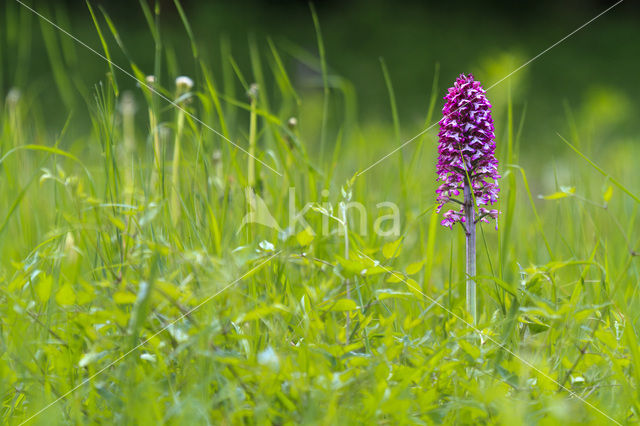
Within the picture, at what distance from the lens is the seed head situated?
40.8 inches

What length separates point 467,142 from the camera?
3.46 feet

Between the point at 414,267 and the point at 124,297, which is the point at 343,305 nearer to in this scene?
the point at 414,267

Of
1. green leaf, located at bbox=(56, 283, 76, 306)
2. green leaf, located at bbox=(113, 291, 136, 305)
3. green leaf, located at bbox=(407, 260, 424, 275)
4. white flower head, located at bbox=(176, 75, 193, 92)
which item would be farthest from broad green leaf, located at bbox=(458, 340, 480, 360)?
white flower head, located at bbox=(176, 75, 193, 92)

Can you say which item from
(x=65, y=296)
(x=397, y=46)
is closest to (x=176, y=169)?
(x=65, y=296)

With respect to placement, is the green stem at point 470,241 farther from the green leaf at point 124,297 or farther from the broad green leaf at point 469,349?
the green leaf at point 124,297

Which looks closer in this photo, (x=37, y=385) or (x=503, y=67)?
(x=37, y=385)

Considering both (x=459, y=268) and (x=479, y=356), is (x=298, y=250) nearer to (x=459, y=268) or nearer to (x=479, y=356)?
(x=479, y=356)

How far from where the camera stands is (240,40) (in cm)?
879

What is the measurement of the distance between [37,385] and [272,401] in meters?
0.37

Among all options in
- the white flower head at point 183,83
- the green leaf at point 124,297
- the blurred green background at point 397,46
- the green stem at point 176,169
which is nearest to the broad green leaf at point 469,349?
the green leaf at point 124,297

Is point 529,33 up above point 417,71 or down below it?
above

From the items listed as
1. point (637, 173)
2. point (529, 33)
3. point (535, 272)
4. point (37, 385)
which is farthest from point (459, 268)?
point (529, 33)

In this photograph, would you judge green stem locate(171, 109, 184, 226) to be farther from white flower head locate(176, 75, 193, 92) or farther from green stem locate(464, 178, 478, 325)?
green stem locate(464, 178, 478, 325)

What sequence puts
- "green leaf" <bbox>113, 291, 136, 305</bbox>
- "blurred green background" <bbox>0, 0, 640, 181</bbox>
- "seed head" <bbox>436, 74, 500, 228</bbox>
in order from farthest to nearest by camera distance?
"blurred green background" <bbox>0, 0, 640, 181</bbox>
"seed head" <bbox>436, 74, 500, 228</bbox>
"green leaf" <bbox>113, 291, 136, 305</bbox>
